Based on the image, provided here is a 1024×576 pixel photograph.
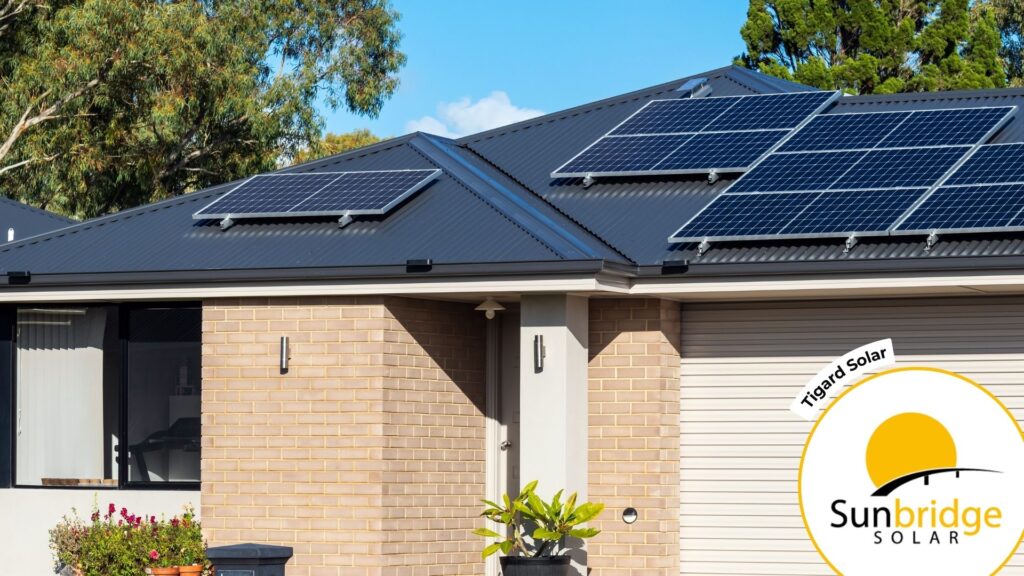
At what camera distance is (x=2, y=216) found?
25.7 metres

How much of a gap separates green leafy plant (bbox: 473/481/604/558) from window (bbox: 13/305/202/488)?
3.75 metres

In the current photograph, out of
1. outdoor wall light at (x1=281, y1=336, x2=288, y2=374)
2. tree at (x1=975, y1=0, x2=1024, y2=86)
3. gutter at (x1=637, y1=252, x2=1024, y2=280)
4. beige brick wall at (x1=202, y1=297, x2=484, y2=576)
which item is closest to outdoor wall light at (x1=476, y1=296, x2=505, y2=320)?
beige brick wall at (x1=202, y1=297, x2=484, y2=576)

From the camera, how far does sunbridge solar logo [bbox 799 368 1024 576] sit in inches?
485

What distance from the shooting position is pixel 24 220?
25.7 meters

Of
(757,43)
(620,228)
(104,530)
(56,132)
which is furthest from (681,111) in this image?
(757,43)

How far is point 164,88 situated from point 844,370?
74.7 ft

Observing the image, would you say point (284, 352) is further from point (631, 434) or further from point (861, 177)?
point (861, 177)

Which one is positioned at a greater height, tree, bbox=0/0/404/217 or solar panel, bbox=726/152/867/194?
tree, bbox=0/0/404/217

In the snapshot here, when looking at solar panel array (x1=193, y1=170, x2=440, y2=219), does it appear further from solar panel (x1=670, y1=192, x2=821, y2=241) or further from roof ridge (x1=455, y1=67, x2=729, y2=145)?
solar panel (x1=670, y1=192, x2=821, y2=241)

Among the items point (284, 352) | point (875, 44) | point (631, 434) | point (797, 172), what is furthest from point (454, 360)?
point (875, 44)

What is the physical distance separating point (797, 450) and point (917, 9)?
3013 cm

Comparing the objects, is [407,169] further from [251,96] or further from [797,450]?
[251,96]

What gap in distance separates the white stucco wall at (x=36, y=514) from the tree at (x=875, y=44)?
28.9 meters

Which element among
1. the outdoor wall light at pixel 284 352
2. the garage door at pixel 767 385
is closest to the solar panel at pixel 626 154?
the garage door at pixel 767 385
